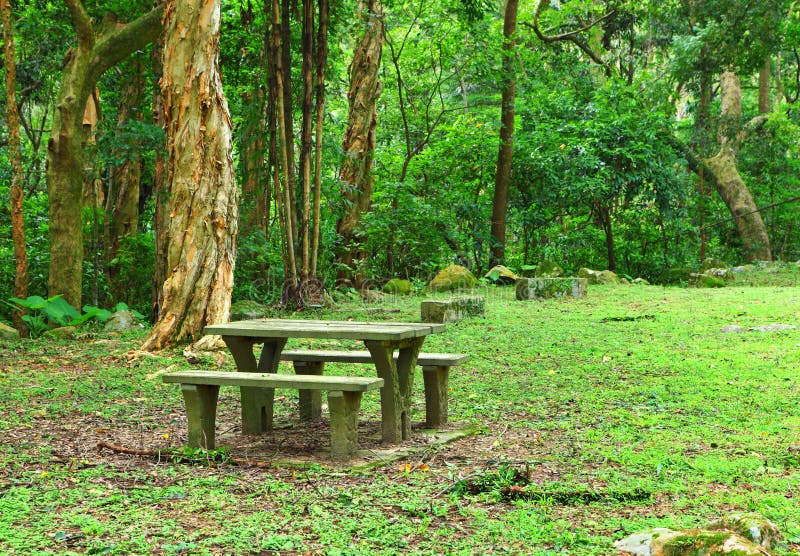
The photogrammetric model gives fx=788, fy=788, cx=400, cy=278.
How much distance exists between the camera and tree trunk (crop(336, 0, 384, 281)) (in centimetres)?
1431

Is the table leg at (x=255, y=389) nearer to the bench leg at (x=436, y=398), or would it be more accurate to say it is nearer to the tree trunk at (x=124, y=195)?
the bench leg at (x=436, y=398)

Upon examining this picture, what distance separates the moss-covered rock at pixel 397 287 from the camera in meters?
14.8

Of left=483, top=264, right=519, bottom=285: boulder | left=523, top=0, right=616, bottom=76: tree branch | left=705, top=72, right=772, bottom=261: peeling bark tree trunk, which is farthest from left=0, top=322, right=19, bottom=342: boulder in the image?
left=705, top=72, right=772, bottom=261: peeling bark tree trunk

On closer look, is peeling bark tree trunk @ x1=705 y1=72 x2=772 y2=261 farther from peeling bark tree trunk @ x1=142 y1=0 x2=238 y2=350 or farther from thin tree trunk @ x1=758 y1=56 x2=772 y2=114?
peeling bark tree trunk @ x1=142 y1=0 x2=238 y2=350

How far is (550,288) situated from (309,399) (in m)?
9.00

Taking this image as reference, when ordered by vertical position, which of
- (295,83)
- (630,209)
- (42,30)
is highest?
(42,30)

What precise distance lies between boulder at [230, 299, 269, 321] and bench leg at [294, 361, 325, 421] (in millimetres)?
4994

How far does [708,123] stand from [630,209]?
3.62 m

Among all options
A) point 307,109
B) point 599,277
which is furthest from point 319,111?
point 599,277

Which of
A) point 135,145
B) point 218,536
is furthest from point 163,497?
point 135,145

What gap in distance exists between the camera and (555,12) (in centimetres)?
1920

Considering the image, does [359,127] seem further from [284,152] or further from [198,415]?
[198,415]

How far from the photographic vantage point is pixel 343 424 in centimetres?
447

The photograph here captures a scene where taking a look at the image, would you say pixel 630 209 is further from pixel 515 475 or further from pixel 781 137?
pixel 515 475
